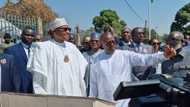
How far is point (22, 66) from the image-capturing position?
24.3 ft

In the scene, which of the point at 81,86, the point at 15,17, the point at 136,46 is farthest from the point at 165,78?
the point at 15,17

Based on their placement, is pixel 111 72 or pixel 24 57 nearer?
pixel 111 72

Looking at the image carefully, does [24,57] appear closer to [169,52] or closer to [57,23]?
[57,23]

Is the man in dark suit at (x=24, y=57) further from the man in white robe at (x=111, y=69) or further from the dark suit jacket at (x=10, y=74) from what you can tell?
the man in white robe at (x=111, y=69)

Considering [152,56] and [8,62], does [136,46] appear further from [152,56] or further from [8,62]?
[152,56]

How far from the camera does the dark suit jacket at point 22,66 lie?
7.18 meters

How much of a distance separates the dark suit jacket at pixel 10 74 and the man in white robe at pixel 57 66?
4.72 ft

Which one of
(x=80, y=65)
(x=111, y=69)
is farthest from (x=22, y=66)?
(x=111, y=69)

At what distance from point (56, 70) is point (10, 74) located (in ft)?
5.68

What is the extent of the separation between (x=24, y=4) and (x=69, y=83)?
69.4 ft

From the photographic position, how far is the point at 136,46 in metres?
8.55

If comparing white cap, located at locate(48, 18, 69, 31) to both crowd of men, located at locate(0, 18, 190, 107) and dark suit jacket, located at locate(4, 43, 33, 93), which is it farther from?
dark suit jacket, located at locate(4, 43, 33, 93)

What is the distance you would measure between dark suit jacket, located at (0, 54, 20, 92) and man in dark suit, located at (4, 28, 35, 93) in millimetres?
70

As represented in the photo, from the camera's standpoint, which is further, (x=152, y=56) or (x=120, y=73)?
(x=120, y=73)
